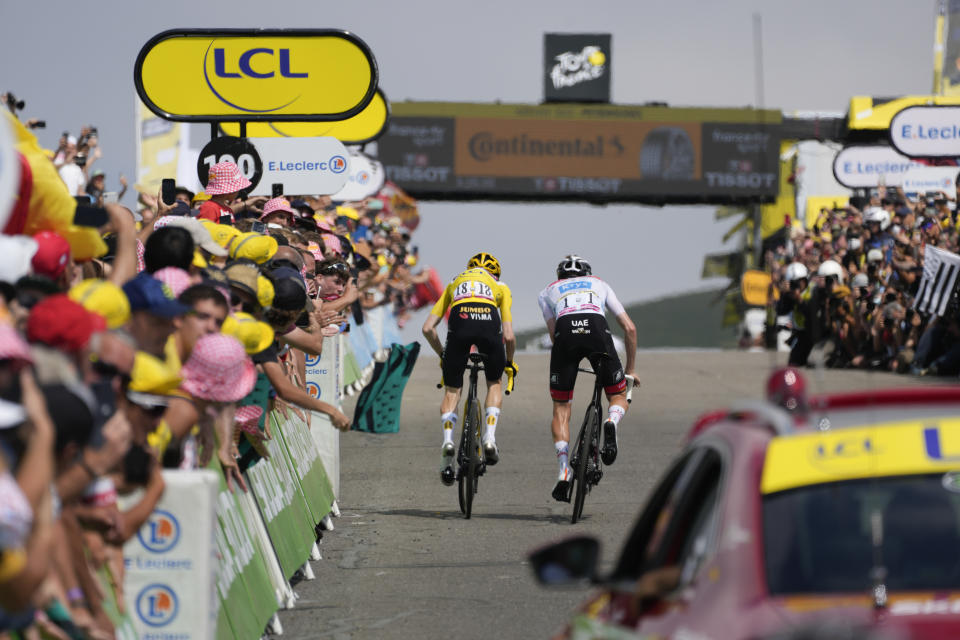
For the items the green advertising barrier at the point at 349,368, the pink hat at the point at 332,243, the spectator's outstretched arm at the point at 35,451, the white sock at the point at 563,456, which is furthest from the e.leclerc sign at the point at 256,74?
the spectator's outstretched arm at the point at 35,451

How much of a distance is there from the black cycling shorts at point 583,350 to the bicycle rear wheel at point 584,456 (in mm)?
574

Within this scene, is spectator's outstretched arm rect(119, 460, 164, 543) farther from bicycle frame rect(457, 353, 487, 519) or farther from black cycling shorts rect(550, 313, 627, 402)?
black cycling shorts rect(550, 313, 627, 402)

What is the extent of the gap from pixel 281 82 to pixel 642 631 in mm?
10546

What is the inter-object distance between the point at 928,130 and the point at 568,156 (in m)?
45.5

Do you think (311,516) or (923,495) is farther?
(311,516)

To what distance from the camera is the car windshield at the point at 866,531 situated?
11.8ft

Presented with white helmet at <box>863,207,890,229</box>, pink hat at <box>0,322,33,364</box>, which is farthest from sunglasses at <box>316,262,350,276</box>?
white helmet at <box>863,207,890,229</box>

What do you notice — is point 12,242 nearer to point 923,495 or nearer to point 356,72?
point 923,495

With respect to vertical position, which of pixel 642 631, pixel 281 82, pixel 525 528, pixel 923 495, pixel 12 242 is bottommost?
pixel 525 528

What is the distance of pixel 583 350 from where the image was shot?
12.5 meters

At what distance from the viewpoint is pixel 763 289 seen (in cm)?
A: 4762

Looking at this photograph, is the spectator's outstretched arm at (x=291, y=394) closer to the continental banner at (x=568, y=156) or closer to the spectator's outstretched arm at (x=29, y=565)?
the spectator's outstretched arm at (x=29, y=565)

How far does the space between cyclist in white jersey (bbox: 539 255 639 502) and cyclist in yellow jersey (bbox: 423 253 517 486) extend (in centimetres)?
62

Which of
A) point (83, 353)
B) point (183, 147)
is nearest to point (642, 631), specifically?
point (83, 353)
